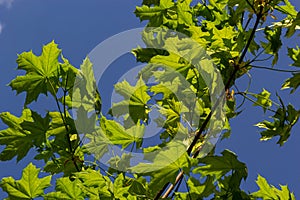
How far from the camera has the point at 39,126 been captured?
2088 mm

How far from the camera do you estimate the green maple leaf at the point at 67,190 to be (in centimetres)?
191

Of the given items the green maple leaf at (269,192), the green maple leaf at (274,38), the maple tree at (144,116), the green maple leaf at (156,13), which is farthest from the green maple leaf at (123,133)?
the green maple leaf at (274,38)

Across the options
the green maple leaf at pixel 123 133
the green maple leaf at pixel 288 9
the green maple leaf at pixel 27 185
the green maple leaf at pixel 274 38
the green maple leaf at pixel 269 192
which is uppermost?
the green maple leaf at pixel 288 9

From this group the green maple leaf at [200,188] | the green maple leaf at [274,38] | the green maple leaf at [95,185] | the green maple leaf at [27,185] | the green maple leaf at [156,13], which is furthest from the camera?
the green maple leaf at [156,13]

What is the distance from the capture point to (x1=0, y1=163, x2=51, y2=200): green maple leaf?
2.04 m

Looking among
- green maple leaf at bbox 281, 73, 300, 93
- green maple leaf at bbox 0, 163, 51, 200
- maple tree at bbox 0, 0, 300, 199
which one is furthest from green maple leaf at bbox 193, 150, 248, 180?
green maple leaf at bbox 0, 163, 51, 200

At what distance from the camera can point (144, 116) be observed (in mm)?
2223

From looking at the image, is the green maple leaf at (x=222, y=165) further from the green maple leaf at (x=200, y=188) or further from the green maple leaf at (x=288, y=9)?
the green maple leaf at (x=288, y=9)

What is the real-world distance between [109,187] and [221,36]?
854 mm

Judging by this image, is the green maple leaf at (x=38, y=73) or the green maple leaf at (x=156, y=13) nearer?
the green maple leaf at (x=38, y=73)

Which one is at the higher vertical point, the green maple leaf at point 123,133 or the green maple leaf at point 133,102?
the green maple leaf at point 133,102

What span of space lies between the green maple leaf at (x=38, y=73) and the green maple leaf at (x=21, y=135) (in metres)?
0.11

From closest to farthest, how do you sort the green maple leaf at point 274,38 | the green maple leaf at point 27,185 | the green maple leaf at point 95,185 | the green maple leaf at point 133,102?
the green maple leaf at point 95,185, the green maple leaf at point 27,185, the green maple leaf at point 133,102, the green maple leaf at point 274,38

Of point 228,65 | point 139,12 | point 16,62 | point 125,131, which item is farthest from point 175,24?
point 16,62
